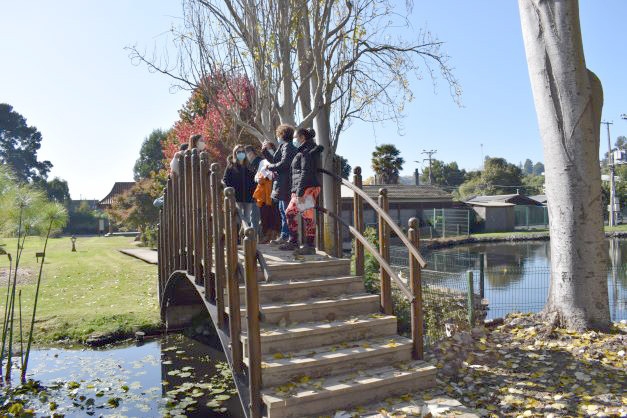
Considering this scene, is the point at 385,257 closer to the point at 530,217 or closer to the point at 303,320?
the point at 303,320

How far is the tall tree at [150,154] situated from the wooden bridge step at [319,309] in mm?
55385

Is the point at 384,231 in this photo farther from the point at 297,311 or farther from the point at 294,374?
the point at 294,374

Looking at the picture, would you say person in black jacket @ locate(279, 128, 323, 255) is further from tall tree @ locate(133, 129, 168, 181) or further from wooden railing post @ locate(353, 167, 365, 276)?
tall tree @ locate(133, 129, 168, 181)

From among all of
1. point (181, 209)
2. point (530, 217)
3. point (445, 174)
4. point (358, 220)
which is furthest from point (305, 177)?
point (445, 174)

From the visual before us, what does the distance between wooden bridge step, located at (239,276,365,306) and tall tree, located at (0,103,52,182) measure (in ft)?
272

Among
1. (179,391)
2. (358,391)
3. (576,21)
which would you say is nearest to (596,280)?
(576,21)

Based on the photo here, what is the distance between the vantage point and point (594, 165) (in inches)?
270

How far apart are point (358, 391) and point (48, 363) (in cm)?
651

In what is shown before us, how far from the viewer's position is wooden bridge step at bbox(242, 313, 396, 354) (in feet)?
16.3

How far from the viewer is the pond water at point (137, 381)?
6707mm

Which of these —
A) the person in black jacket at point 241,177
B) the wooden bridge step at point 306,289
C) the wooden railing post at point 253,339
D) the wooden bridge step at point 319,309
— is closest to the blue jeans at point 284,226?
Result: the person in black jacket at point 241,177

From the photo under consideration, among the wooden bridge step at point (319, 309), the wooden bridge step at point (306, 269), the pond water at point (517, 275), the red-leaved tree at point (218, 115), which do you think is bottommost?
the pond water at point (517, 275)

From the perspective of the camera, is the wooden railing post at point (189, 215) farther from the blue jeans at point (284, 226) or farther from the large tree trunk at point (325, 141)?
the large tree trunk at point (325, 141)

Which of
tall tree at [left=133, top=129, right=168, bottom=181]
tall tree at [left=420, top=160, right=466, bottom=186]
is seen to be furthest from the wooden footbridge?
tall tree at [left=420, top=160, right=466, bottom=186]
